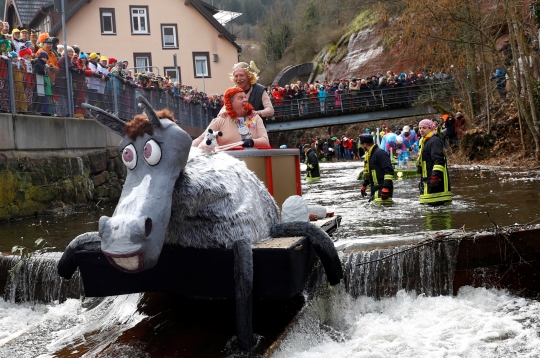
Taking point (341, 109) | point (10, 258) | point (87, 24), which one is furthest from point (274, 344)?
point (87, 24)

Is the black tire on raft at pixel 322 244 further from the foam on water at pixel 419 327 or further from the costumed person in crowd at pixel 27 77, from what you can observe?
the costumed person in crowd at pixel 27 77

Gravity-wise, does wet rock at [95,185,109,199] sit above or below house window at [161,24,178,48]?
below

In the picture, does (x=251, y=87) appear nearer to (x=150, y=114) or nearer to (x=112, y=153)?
(x=150, y=114)

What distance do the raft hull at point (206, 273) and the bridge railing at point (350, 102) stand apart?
109 ft

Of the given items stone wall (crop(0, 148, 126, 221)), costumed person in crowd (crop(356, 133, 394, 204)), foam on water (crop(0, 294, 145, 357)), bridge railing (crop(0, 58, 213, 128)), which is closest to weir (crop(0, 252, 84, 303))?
foam on water (crop(0, 294, 145, 357))

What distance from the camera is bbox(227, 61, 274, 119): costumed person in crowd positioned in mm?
7098

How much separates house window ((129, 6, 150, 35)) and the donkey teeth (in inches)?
1614

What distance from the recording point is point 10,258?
6.48 metres

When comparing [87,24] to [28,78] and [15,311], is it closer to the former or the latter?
[28,78]

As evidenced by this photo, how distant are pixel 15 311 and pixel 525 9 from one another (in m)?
17.7

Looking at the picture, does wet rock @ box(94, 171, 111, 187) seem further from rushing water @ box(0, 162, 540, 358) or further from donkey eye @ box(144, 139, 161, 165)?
donkey eye @ box(144, 139, 161, 165)

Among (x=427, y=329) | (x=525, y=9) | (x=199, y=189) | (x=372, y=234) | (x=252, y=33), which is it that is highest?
(x=252, y=33)

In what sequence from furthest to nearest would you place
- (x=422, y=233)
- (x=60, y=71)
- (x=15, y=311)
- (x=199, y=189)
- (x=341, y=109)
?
(x=341, y=109), (x=60, y=71), (x=422, y=233), (x=15, y=311), (x=199, y=189)

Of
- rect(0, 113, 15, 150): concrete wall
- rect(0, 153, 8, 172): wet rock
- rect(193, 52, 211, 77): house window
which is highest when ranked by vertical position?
rect(193, 52, 211, 77): house window
